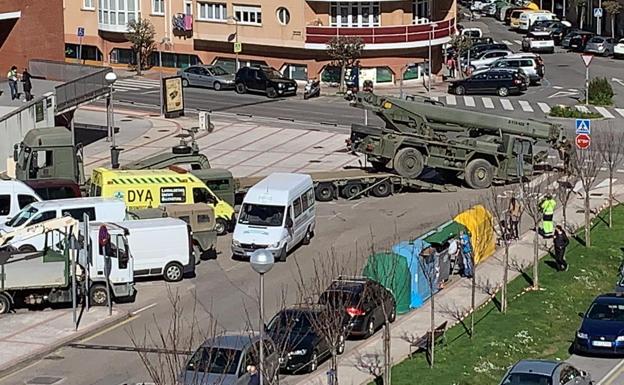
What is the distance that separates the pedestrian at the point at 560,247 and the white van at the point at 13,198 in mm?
16047

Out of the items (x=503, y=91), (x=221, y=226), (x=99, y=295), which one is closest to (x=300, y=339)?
(x=99, y=295)

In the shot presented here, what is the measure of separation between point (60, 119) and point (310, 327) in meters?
31.4

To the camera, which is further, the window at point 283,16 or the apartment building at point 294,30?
the window at point 283,16

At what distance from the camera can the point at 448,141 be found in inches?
2010

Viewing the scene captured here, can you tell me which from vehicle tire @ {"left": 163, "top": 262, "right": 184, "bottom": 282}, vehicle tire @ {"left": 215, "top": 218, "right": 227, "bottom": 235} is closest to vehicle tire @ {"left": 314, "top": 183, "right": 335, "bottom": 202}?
Answer: vehicle tire @ {"left": 215, "top": 218, "right": 227, "bottom": 235}

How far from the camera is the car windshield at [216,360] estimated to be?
27188 millimetres

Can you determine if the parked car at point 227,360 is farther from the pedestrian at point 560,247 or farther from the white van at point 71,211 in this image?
the pedestrian at point 560,247

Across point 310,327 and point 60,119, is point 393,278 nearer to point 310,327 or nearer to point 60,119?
point 310,327

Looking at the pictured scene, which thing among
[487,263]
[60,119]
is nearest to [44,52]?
[60,119]

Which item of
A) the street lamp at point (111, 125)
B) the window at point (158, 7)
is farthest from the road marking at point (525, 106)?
the window at point (158, 7)

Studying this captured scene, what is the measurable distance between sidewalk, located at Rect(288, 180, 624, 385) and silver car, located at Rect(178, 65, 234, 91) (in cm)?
3216

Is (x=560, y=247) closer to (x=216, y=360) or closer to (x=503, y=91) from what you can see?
(x=216, y=360)

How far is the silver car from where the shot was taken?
76000 millimetres

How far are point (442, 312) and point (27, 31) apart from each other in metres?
37.6
